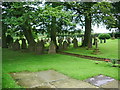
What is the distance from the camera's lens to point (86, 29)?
641 inches

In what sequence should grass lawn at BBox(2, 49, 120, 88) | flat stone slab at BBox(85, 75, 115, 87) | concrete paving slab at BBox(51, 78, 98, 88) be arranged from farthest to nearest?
grass lawn at BBox(2, 49, 120, 88), flat stone slab at BBox(85, 75, 115, 87), concrete paving slab at BBox(51, 78, 98, 88)

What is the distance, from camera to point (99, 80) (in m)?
4.90

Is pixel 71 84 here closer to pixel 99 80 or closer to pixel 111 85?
pixel 99 80

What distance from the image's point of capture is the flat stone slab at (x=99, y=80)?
15.1 ft

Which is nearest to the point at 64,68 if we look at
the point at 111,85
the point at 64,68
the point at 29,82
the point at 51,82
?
the point at 64,68

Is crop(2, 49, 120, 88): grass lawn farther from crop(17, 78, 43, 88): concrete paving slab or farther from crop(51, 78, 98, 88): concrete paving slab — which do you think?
crop(51, 78, 98, 88): concrete paving slab

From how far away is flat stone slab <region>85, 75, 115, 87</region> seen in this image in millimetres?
4590

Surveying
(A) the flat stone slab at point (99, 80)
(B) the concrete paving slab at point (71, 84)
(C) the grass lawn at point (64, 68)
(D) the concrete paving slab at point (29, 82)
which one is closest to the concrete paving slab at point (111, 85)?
(A) the flat stone slab at point (99, 80)

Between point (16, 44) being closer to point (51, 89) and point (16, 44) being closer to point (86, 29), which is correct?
point (86, 29)

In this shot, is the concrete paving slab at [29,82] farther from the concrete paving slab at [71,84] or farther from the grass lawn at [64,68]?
the concrete paving slab at [71,84]

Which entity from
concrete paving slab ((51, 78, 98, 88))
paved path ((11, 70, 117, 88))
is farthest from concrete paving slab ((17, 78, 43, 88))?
concrete paving slab ((51, 78, 98, 88))

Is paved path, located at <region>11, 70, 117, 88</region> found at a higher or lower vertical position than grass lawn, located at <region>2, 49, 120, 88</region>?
lower

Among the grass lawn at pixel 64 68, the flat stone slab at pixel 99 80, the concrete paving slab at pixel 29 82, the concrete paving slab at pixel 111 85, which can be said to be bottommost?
the concrete paving slab at pixel 111 85

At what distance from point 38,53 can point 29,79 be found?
630 centimetres
